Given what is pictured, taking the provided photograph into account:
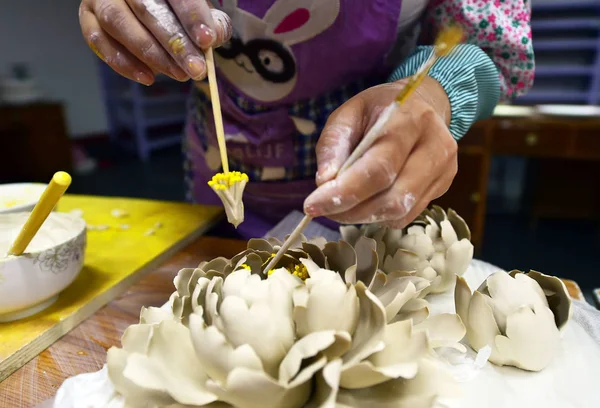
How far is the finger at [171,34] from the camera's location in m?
0.49

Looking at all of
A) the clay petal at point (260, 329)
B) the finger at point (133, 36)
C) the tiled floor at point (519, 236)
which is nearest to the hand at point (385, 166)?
the clay petal at point (260, 329)

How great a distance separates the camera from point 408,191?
414 mm

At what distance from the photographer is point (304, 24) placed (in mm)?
658

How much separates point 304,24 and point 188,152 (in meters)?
0.41

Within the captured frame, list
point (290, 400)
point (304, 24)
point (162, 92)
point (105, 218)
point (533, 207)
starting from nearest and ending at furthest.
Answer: point (290, 400) → point (304, 24) → point (105, 218) → point (533, 207) → point (162, 92)

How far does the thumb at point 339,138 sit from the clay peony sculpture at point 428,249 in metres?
0.09

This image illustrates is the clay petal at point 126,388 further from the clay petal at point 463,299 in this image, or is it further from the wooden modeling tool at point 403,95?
the clay petal at point 463,299

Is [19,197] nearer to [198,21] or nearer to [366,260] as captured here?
[198,21]

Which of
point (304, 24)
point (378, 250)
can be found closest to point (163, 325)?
point (378, 250)

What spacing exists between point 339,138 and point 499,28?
0.37m

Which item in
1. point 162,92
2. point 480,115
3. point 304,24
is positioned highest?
point 304,24

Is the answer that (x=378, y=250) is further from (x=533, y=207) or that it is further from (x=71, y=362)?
(x=533, y=207)

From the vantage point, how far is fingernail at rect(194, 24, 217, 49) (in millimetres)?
487

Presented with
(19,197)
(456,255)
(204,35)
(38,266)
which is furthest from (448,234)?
(19,197)
